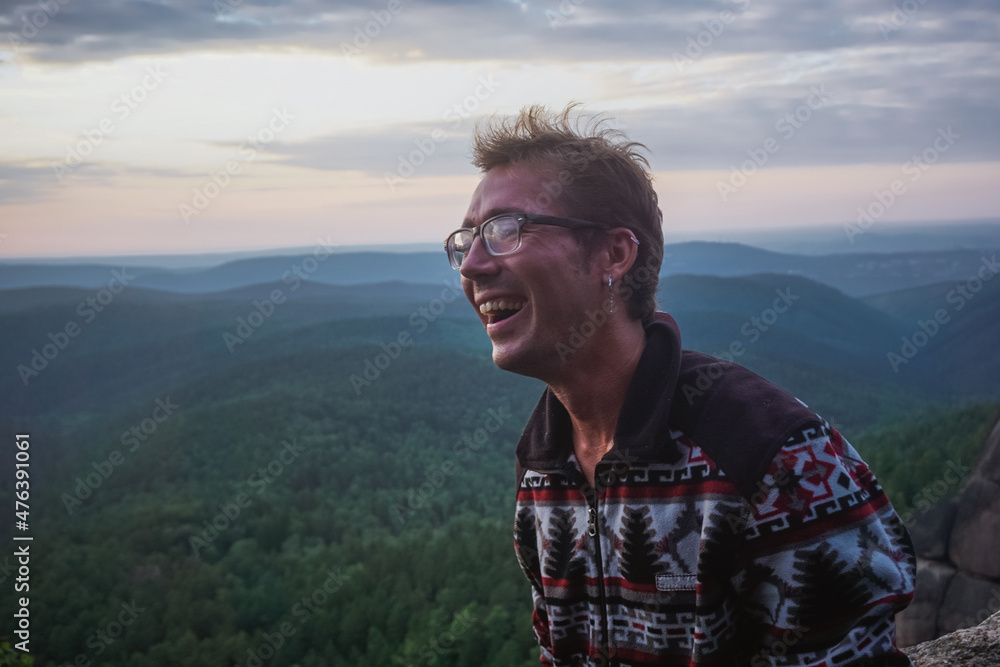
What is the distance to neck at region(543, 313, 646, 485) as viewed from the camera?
7.19 ft

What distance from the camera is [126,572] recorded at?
1434cm

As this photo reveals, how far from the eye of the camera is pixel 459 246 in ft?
7.62

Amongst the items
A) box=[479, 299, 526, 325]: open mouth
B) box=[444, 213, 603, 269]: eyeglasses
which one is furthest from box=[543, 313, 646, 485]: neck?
box=[444, 213, 603, 269]: eyeglasses

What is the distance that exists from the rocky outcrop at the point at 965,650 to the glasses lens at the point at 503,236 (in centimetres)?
176

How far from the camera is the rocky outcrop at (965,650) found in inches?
94.3

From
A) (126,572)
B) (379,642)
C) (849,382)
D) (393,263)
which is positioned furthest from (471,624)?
(393,263)

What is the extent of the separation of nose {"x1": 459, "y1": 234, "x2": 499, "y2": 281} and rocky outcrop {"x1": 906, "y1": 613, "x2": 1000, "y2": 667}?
1.76m

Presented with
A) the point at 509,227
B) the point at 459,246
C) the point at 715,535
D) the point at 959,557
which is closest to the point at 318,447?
the point at 959,557

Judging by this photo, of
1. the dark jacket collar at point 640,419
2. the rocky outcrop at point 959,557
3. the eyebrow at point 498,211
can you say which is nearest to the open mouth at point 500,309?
the eyebrow at point 498,211

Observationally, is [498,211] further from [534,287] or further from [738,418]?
[738,418]

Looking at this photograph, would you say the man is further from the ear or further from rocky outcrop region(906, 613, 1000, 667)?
rocky outcrop region(906, 613, 1000, 667)

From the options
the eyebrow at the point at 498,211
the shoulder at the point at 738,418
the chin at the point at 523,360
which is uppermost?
the eyebrow at the point at 498,211

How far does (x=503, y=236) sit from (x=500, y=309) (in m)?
0.21

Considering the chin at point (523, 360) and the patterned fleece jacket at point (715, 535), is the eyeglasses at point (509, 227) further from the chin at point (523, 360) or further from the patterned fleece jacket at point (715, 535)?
the patterned fleece jacket at point (715, 535)
